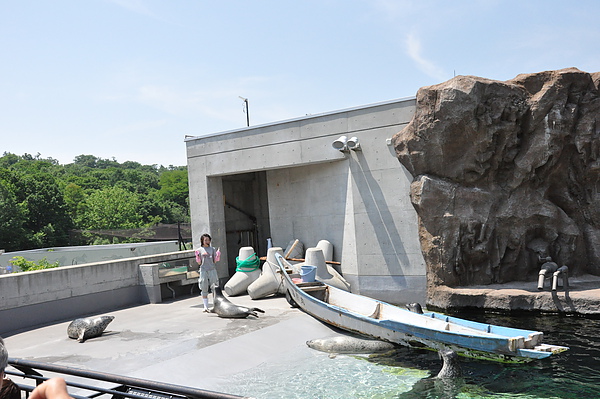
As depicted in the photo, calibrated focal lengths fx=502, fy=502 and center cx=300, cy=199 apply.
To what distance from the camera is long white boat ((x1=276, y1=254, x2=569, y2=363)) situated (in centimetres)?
777

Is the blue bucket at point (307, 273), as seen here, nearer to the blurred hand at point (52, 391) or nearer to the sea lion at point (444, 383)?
the sea lion at point (444, 383)

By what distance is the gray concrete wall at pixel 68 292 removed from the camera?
10.4 meters

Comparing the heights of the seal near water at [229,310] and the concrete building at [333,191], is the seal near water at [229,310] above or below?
below

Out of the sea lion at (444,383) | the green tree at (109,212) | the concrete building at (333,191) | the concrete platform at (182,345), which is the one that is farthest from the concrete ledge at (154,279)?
the green tree at (109,212)

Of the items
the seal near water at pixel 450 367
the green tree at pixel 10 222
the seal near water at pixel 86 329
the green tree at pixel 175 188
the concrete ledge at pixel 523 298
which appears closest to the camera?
the seal near water at pixel 450 367

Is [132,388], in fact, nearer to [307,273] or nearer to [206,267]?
[206,267]

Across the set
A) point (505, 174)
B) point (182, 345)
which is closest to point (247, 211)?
point (505, 174)

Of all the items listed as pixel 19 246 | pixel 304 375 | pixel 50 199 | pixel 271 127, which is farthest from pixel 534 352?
pixel 50 199

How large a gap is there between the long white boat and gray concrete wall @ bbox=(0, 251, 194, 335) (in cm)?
457

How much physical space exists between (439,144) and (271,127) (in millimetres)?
4900

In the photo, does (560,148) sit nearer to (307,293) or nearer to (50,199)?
(307,293)

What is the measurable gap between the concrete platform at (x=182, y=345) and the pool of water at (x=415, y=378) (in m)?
0.49

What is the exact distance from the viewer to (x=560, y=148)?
1215cm

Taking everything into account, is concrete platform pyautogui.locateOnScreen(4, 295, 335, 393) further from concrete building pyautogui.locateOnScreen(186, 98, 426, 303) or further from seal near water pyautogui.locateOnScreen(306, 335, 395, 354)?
concrete building pyautogui.locateOnScreen(186, 98, 426, 303)
